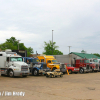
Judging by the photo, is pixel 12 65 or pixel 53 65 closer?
pixel 12 65

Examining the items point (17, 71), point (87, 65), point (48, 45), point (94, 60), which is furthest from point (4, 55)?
point (48, 45)

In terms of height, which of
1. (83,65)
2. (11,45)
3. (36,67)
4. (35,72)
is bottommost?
(35,72)

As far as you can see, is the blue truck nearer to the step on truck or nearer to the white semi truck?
the white semi truck

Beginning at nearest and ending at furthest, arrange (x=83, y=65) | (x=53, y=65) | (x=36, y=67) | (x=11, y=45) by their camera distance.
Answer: (x=36, y=67) → (x=53, y=65) → (x=83, y=65) → (x=11, y=45)

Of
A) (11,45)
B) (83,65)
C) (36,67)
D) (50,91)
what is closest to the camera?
(50,91)

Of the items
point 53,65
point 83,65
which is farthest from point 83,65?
point 53,65

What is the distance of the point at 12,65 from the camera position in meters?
18.6

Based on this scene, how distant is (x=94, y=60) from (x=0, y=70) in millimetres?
18052

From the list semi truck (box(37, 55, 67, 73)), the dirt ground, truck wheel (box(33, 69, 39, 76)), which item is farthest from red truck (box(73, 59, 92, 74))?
the dirt ground

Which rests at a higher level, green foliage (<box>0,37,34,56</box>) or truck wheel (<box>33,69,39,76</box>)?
green foliage (<box>0,37,34,56</box>)

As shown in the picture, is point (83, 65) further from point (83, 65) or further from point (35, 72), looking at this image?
point (35, 72)

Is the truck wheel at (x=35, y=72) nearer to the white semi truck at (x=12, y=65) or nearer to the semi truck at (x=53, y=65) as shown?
the white semi truck at (x=12, y=65)

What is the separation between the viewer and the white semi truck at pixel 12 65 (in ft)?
59.4

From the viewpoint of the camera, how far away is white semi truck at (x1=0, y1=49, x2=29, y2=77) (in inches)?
713
